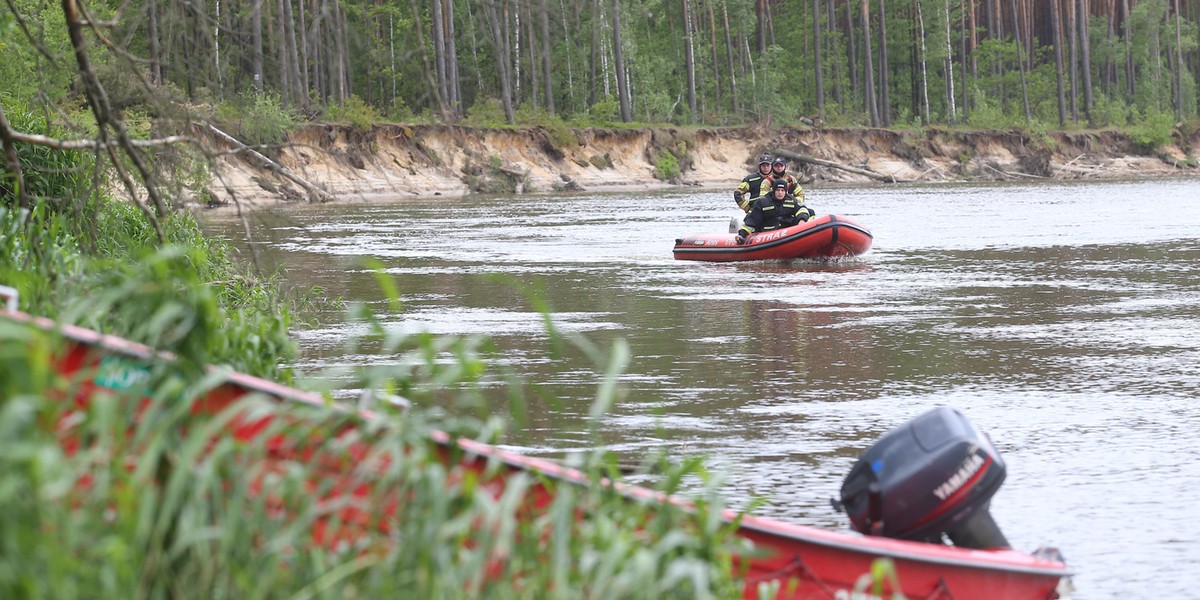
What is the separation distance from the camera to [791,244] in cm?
2139

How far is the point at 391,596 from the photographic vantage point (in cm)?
338

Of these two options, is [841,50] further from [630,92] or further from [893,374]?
[893,374]

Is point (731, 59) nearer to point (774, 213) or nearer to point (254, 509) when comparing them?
point (774, 213)

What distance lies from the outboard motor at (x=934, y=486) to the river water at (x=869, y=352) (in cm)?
74

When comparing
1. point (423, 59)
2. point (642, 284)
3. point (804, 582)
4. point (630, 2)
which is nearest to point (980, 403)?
point (630, 2)

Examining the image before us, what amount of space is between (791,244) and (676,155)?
37.4 meters

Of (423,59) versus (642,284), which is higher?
(423,59)

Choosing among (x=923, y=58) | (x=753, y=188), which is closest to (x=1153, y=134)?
(x=923, y=58)

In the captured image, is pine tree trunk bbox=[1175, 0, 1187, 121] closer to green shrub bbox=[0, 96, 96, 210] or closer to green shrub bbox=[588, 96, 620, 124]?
green shrub bbox=[588, 96, 620, 124]

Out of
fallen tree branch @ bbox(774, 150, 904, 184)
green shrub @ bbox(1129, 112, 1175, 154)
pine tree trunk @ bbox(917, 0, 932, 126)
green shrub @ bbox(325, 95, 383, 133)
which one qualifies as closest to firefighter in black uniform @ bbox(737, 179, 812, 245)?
green shrub @ bbox(325, 95, 383, 133)

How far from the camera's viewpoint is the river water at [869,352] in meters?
7.28

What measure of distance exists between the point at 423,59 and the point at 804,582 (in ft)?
7.24

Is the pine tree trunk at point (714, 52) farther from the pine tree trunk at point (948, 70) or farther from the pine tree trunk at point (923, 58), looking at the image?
the pine tree trunk at point (948, 70)

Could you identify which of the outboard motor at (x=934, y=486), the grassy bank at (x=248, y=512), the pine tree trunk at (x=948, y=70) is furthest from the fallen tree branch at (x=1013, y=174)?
the grassy bank at (x=248, y=512)
